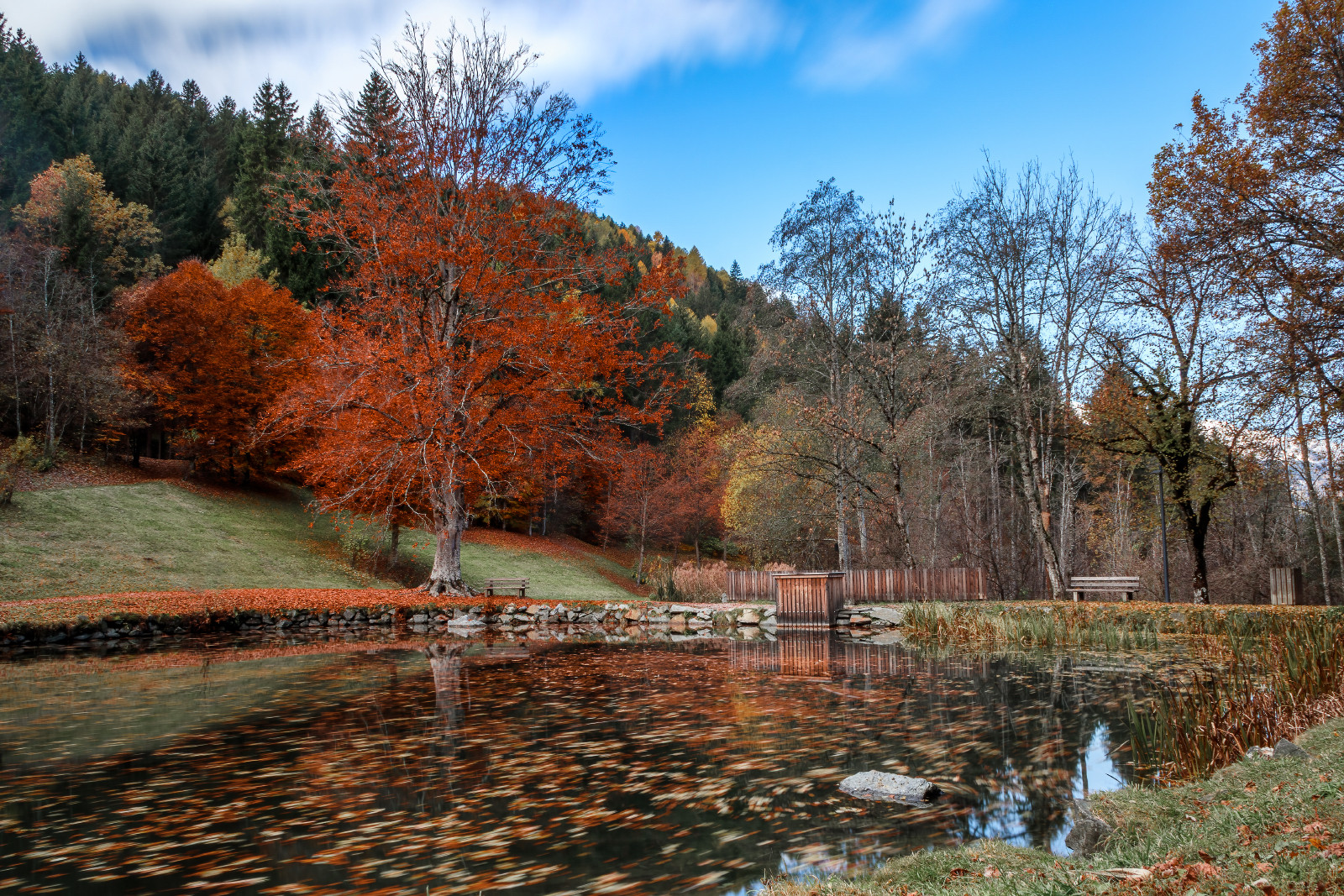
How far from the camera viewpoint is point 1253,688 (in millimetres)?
5977

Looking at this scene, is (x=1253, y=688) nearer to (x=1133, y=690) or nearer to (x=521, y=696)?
(x=1133, y=690)

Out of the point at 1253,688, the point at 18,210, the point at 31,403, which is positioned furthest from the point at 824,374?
the point at 18,210

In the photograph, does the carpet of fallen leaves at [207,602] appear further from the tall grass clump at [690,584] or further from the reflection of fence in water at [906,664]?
the reflection of fence in water at [906,664]

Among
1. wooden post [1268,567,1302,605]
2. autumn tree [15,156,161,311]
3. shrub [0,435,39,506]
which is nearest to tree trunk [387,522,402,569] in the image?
shrub [0,435,39,506]

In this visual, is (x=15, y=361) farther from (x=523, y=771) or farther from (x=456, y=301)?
(x=523, y=771)

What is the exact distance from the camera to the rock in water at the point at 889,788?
467 centimetres

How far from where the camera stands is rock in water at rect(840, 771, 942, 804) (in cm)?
467

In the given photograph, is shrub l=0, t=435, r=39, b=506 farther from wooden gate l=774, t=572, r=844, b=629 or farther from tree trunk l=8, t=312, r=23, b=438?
wooden gate l=774, t=572, r=844, b=629

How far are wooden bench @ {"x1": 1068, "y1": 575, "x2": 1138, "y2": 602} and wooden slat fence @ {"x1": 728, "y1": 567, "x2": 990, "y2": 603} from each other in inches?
85.6

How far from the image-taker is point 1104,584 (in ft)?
60.7

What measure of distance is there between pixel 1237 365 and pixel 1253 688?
11.4 meters

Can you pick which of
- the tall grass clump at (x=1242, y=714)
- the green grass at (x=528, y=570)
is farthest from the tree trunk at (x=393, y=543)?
the tall grass clump at (x=1242, y=714)

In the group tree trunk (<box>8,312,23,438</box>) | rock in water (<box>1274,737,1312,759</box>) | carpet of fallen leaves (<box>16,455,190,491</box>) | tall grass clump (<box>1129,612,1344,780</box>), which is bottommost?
tall grass clump (<box>1129,612,1344,780</box>)

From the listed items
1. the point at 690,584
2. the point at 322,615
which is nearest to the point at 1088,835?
the point at 322,615
